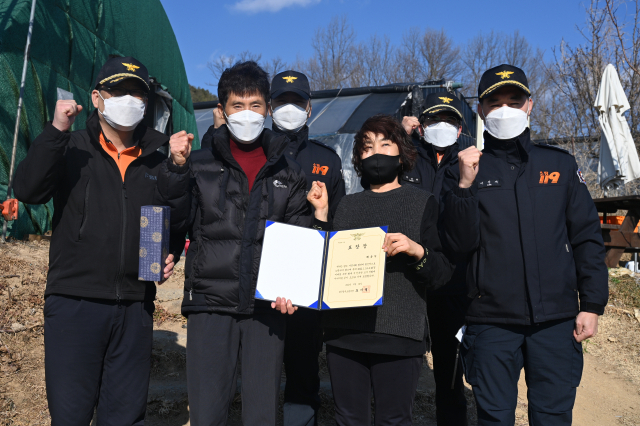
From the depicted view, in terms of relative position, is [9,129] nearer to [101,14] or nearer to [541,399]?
[101,14]

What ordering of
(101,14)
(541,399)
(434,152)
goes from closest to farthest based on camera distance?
(541,399) < (434,152) < (101,14)

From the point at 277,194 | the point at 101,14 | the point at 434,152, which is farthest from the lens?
the point at 101,14

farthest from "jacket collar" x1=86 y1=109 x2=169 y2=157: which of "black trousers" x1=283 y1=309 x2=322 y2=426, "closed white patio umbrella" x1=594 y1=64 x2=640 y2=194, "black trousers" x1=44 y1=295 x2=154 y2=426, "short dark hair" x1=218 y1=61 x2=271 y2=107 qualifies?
"closed white patio umbrella" x1=594 y1=64 x2=640 y2=194

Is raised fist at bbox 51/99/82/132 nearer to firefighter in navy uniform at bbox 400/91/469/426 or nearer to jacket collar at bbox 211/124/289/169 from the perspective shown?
jacket collar at bbox 211/124/289/169

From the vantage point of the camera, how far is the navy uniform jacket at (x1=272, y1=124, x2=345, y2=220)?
3.71 metres

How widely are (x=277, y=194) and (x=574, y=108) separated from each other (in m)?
17.5

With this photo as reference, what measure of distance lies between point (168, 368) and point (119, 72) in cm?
318

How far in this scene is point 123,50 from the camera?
9.34 metres

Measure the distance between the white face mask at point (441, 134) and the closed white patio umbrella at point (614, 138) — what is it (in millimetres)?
6774

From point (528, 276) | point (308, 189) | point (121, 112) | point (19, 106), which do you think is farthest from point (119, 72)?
point (19, 106)

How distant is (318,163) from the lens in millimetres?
3750

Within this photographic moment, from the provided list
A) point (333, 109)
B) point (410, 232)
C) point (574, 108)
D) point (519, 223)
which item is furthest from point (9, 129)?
point (574, 108)

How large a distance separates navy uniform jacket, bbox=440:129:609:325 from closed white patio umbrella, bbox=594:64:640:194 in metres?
7.53

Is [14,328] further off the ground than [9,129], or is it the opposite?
[9,129]
